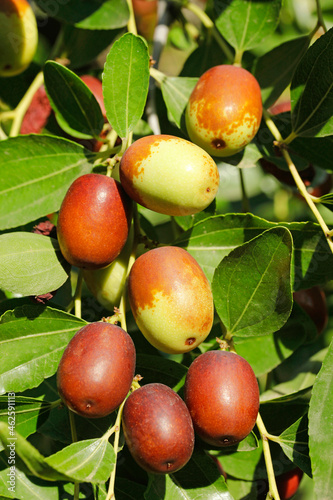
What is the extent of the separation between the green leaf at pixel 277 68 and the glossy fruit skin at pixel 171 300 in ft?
2.25

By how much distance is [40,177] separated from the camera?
1.41m

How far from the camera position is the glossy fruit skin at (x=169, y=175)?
3.81 ft

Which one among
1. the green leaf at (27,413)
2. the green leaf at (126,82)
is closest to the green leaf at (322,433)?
the green leaf at (27,413)

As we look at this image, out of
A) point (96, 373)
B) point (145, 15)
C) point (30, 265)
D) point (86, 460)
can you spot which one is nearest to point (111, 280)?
point (30, 265)

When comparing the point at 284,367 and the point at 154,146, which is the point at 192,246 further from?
the point at 284,367

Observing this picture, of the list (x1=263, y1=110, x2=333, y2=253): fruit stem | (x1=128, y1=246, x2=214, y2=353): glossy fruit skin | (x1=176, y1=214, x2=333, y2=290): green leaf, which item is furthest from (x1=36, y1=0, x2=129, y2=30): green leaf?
(x1=128, y1=246, x2=214, y2=353): glossy fruit skin

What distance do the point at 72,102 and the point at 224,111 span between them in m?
0.45

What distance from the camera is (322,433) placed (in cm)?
114

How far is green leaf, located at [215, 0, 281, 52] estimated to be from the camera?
5.19 feet

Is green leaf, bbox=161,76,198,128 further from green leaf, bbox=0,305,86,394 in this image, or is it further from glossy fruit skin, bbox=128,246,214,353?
green leaf, bbox=0,305,86,394

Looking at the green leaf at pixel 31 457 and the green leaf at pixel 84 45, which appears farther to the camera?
the green leaf at pixel 84 45

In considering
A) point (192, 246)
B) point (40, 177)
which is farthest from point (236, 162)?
→ point (40, 177)

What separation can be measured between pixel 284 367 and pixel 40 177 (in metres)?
1.04

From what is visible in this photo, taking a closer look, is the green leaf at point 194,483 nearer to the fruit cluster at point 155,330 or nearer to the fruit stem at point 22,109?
the fruit cluster at point 155,330
